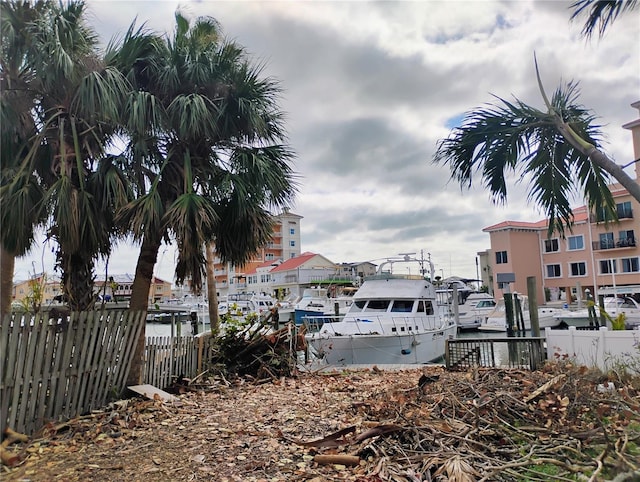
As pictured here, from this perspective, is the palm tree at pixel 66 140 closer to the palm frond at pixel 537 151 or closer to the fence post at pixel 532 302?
the palm frond at pixel 537 151

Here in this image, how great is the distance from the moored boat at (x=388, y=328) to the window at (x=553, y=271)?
27.4m

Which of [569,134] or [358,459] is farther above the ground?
[569,134]

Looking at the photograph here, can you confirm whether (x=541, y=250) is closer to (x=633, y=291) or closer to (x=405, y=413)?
(x=633, y=291)

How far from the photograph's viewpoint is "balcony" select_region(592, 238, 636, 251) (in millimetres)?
36219

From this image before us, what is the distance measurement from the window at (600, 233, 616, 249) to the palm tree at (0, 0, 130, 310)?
39.7m

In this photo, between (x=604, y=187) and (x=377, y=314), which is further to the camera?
(x=377, y=314)

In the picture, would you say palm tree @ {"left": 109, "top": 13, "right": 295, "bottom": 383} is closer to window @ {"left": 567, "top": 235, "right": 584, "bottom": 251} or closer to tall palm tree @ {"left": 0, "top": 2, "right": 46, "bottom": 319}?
tall palm tree @ {"left": 0, "top": 2, "right": 46, "bottom": 319}

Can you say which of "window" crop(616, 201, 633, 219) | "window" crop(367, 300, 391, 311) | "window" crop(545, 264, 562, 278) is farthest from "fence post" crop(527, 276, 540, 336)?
"window" crop(545, 264, 562, 278)

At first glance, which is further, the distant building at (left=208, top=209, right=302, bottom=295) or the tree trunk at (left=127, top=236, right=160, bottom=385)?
the distant building at (left=208, top=209, right=302, bottom=295)

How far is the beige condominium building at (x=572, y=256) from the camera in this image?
3622cm

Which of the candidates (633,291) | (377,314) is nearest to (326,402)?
(377,314)

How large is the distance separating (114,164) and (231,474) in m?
5.13

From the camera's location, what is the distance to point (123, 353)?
23.0 feet

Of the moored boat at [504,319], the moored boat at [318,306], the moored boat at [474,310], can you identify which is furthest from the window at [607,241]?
the moored boat at [318,306]
